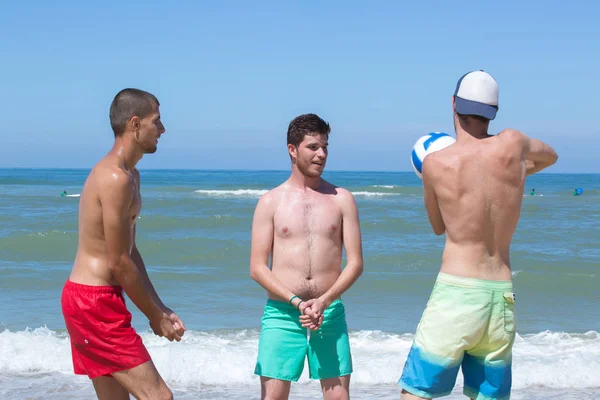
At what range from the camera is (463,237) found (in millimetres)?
3383

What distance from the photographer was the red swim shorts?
11.2ft

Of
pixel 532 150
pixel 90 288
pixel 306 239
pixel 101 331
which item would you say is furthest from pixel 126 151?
pixel 532 150

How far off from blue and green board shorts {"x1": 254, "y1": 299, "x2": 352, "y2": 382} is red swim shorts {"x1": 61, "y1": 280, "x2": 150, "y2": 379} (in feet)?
2.33

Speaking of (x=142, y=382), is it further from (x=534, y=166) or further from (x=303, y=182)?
(x=534, y=166)

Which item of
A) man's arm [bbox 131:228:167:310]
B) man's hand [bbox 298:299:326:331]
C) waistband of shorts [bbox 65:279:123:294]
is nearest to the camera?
waistband of shorts [bbox 65:279:123:294]

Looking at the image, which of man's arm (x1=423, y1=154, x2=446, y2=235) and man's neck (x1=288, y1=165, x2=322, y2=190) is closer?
man's arm (x1=423, y1=154, x2=446, y2=235)

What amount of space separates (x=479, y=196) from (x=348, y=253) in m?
0.95

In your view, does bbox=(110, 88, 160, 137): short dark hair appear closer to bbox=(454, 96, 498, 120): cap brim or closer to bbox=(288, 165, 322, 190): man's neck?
bbox=(288, 165, 322, 190): man's neck

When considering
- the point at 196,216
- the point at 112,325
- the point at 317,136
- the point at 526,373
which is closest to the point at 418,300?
the point at 526,373

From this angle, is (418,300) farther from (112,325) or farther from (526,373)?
(112,325)

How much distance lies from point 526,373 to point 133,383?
427 centimetres

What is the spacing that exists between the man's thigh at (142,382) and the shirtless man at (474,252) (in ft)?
3.75

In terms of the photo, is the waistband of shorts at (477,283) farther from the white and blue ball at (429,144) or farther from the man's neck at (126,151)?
the man's neck at (126,151)

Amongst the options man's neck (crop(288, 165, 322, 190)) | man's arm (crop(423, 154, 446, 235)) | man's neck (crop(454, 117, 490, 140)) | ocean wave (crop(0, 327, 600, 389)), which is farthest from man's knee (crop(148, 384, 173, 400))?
ocean wave (crop(0, 327, 600, 389))
